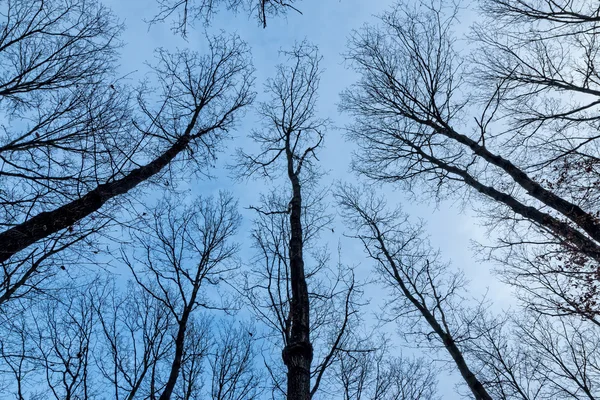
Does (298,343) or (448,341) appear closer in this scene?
(298,343)

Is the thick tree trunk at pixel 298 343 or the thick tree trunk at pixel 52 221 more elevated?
the thick tree trunk at pixel 52 221

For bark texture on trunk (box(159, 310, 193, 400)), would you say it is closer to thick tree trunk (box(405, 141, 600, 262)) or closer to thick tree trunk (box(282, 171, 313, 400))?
thick tree trunk (box(282, 171, 313, 400))

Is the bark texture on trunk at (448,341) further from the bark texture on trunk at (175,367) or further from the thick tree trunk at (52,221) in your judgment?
the thick tree trunk at (52,221)

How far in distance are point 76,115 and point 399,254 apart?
9.15m

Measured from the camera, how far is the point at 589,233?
5.77m

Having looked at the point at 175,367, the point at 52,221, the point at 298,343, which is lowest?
the point at 298,343

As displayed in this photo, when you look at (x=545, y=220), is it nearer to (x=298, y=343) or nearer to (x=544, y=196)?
(x=544, y=196)

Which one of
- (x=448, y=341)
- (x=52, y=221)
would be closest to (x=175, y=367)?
(x=52, y=221)

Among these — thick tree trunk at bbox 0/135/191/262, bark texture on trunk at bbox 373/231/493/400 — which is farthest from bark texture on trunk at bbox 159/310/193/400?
bark texture on trunk at bbox 373/231/493/400

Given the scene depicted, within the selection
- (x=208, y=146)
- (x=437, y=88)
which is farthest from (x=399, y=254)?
(x=208, y=146)

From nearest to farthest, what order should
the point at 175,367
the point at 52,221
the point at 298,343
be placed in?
the point at 298,343 → the point at 52,221 → the point at 175,367

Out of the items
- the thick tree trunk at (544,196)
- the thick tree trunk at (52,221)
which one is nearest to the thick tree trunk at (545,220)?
the thick tree trunk at (544,196)

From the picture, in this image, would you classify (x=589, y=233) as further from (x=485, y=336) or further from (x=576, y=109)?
Answer: (x=485, y=336)

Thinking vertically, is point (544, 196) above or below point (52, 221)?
above
